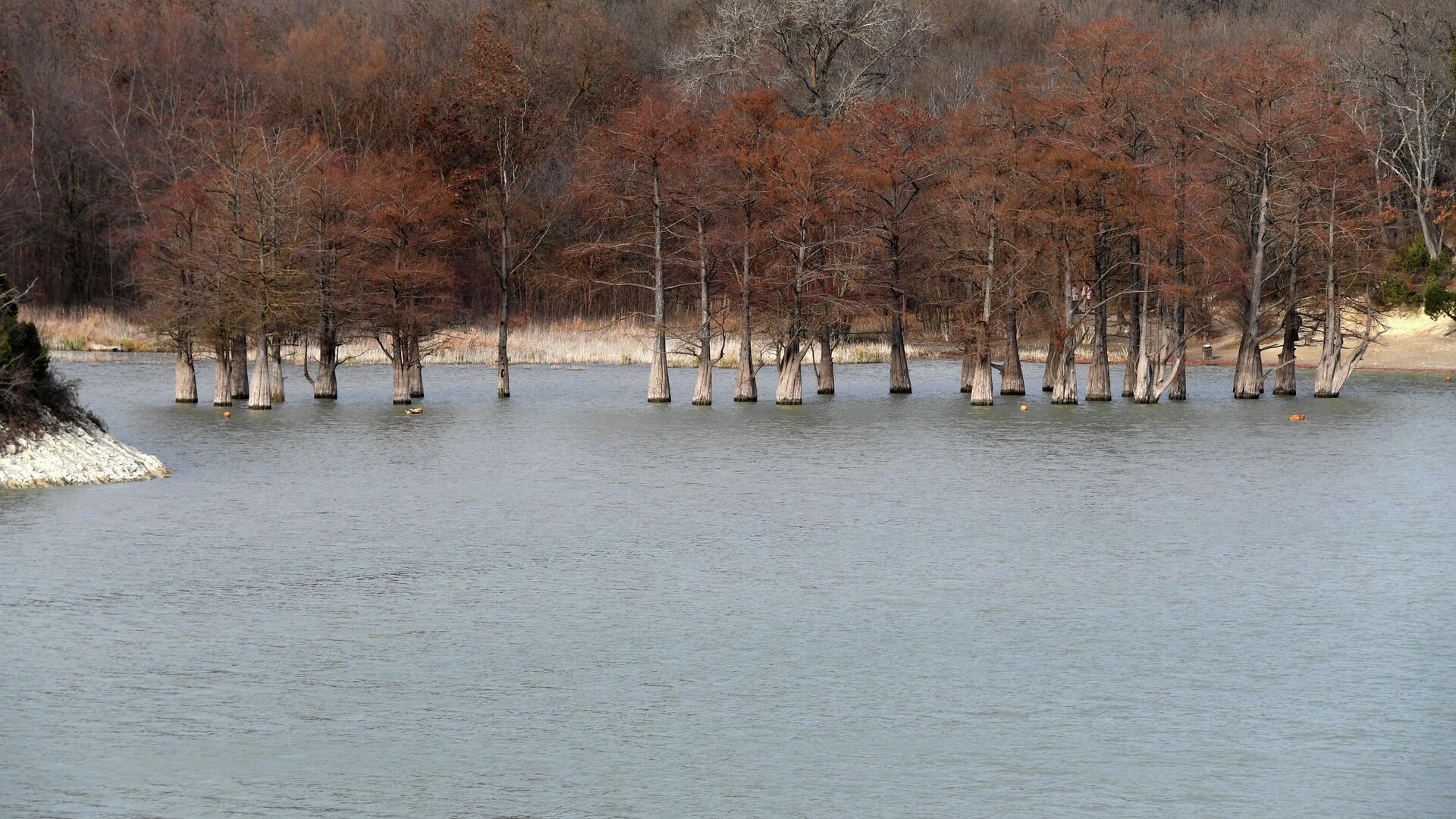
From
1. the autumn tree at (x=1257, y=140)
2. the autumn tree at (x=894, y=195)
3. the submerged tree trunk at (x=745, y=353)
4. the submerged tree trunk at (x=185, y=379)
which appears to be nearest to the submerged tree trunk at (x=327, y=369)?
the submerged tree trunk at (x=185, y=379)

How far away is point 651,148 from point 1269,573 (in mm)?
37886

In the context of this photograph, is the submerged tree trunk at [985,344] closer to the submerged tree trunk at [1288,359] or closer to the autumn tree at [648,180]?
the submerged tree trunk at [1288,359]

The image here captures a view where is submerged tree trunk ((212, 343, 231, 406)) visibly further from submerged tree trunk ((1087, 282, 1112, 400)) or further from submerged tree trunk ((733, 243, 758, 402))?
submerged tree trunk ((1087, 282, 1112, 400))

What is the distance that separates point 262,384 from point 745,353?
668 inches

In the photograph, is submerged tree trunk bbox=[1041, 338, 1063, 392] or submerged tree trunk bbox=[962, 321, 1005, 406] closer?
submerged tree trunk bbox=[962, 321, 1005, 406]

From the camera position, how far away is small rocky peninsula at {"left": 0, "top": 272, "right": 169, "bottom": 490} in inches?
1292

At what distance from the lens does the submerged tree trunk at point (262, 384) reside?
5525 centimetres

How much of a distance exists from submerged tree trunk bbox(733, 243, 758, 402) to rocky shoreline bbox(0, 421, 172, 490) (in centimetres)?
2611

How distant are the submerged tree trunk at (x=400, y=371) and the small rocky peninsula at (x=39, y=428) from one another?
23.8 m

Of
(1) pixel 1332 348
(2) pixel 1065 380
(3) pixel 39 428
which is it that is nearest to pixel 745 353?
(2) pixel 1065 380

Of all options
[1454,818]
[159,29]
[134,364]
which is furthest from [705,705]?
[159,29]

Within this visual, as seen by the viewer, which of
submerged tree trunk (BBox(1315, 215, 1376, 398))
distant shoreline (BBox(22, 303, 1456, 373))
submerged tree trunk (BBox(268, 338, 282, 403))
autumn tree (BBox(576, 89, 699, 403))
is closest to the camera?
autumn tree (BBox(576, 89, 699, 403))

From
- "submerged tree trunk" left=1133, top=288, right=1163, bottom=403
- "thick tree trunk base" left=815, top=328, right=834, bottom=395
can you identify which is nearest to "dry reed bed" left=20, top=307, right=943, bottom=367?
"thick tree trunk base" left=815, top=328, right=834, bottom=395

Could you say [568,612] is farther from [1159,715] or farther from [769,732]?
[1159,715]
